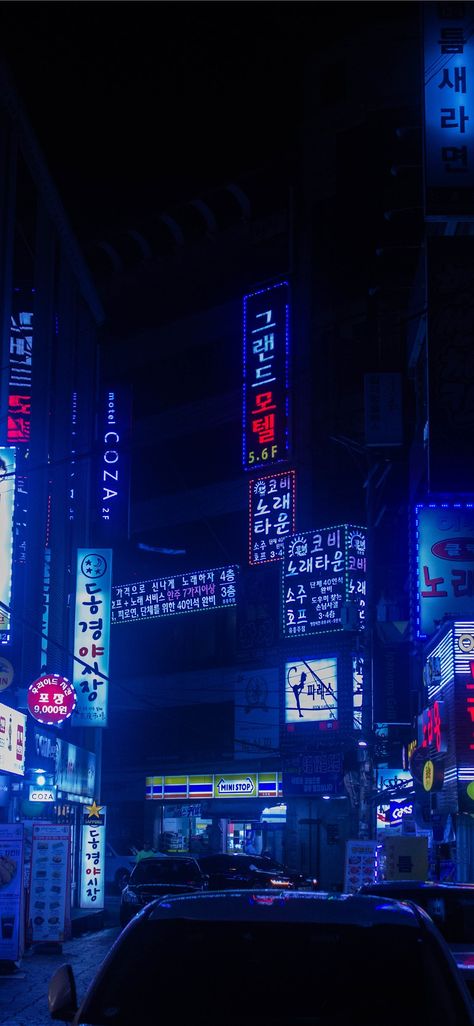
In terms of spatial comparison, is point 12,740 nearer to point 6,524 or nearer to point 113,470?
point 6,524

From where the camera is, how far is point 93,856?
109ft

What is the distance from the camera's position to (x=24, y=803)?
2802 cm

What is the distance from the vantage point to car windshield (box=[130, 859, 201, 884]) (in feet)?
81.5

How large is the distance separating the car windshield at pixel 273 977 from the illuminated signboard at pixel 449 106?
16.1m

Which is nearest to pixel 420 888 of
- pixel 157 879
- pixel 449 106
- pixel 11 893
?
pixel 11 893

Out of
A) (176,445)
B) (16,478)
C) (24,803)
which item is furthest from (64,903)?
(176,445)

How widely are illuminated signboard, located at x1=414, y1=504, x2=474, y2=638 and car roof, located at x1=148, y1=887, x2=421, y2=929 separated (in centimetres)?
2098

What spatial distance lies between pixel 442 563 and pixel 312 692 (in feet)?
68.0

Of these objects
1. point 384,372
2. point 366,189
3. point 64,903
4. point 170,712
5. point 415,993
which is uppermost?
point 366,189

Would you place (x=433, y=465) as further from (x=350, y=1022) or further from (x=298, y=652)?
(x=298, y=652)

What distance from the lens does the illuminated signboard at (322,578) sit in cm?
4381

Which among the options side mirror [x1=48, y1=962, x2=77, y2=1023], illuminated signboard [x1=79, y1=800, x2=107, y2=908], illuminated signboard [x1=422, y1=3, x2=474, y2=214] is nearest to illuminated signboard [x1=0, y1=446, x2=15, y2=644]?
illuminated signboard [x1=79, y1=800, x2=107, y2=908]

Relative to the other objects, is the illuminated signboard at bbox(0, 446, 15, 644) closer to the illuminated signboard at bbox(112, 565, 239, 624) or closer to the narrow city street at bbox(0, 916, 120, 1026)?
the narrow city street at bbox(0, 916, 120, 1026)

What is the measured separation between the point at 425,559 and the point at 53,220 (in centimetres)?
1531
